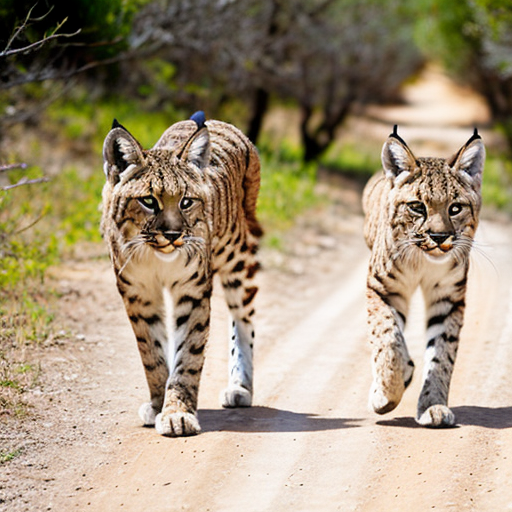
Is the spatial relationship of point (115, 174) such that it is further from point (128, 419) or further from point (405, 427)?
point (405, 427)

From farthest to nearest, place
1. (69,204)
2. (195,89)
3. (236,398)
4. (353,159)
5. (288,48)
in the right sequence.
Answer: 1. (353,159)
2. (288,48)
3. (195,89)
4. (69,204)
5. (236,398)

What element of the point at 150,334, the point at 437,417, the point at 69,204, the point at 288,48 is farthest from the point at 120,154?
the point at 288,48

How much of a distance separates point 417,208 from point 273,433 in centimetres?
163

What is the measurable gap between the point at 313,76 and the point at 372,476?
1545 centimetres

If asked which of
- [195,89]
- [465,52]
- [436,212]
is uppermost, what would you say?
[465,52]

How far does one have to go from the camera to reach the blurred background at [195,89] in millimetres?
8016

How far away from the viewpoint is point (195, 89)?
1424 centimetres

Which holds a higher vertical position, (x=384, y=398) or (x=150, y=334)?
(x=150, y=334)

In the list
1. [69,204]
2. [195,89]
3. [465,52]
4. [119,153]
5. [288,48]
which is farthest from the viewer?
[465,52]

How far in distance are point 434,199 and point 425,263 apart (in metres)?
0.46

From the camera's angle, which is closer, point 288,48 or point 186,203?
point 186,203

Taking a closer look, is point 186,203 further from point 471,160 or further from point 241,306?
point 471,160

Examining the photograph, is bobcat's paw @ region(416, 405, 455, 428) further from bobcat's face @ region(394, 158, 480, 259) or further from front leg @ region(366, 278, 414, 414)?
bobcat's face @ region(394, 158, 480, 259)

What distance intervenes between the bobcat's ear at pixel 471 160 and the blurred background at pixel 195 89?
103 inches
